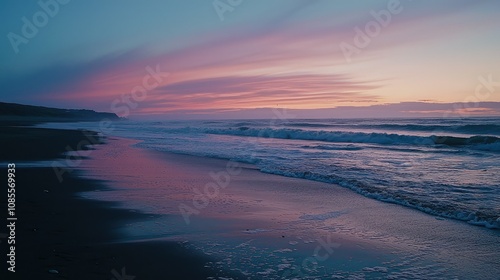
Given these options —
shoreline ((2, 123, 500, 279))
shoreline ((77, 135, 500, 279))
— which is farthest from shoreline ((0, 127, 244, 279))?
shoreline ((77, 135, 500, 279))

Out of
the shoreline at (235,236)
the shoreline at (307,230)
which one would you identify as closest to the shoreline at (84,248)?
the shoreline at (235,236)

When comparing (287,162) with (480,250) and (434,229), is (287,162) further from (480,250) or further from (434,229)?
(480,250)

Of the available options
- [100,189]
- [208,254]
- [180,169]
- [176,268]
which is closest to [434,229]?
[208,254]

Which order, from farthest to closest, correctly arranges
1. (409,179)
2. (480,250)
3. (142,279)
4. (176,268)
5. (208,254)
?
(409,179) → (480,250) → (208,254) → (176,268) → (142,279)

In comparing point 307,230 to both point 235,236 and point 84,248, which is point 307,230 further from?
point 84,248

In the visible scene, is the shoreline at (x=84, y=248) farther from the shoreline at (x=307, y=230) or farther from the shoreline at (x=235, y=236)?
the shoreline at (x=307, y=230)

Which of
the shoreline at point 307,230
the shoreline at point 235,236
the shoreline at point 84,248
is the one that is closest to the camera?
the shoreline at point 84,248

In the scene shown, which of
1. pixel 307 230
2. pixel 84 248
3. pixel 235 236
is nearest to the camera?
pixel 84 248

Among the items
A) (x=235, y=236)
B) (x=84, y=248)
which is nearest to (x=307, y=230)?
(x=235, y=236)

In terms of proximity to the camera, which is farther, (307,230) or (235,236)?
(307,230)

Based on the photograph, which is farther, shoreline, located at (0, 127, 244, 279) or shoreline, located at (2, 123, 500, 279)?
shoreline, located at (2, 123, 500, 279)

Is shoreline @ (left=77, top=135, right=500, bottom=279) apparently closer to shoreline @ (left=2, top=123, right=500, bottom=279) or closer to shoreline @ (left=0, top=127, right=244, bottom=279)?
shoreline @ (left=2, top=123, right=500, bottom=279)

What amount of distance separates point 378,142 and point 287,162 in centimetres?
1732

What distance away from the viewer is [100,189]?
9.42 m
